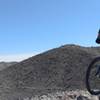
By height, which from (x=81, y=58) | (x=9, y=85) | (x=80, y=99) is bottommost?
(x=80, y=99)

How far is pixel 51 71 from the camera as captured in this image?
138 feet

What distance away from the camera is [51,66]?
141 feet

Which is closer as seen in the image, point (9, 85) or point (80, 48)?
point (9, 85)

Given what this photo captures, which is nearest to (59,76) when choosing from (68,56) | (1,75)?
(68,56)

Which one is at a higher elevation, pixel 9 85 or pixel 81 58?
pixel 81 58

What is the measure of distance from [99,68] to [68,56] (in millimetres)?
34770

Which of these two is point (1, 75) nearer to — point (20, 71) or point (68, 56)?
point (20, 71)

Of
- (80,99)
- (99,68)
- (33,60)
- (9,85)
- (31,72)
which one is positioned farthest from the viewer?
(33,60)

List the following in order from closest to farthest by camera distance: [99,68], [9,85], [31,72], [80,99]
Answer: [99,68] < [80,99] < [9,85] < [31,72]

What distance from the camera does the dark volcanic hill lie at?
3741 centimetres

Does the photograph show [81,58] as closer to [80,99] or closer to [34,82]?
[34,82]

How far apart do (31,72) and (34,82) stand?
3113 millimetres

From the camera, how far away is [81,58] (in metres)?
43.2

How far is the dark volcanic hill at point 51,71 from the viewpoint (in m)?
37.4
